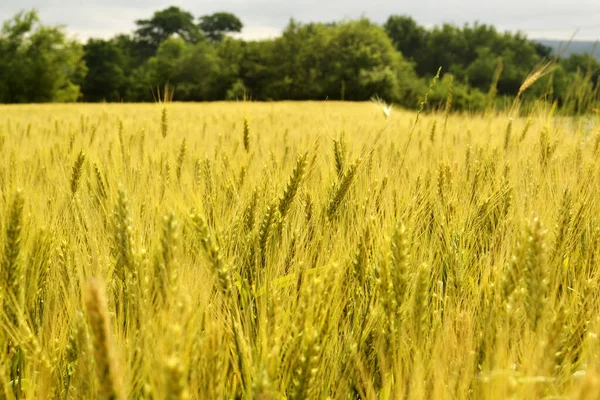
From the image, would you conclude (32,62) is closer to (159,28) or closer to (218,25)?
(159,28)

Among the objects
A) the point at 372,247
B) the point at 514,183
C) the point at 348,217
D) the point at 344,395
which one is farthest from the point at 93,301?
the point at 514,183

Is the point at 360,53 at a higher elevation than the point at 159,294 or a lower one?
higher

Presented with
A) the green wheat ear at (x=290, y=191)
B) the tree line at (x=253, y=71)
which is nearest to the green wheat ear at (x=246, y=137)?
the green wheat ear at (x=290, y=191)

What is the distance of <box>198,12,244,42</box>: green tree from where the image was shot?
75.2 m

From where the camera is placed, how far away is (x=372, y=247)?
3.84 feet

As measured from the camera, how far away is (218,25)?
7581 cm

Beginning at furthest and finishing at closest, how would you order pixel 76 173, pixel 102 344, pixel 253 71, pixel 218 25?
pixel 218 25
pixel 253 71
pixel 76 173
pixel 102 344

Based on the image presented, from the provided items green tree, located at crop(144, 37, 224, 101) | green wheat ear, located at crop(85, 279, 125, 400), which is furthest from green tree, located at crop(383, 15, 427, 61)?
green wheat ear, located at crop(85, 279, 125, 400)

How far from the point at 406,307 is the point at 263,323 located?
29 centimetres

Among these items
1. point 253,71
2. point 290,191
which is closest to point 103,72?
point 253,71

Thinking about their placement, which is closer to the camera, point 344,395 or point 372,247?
point 344,395

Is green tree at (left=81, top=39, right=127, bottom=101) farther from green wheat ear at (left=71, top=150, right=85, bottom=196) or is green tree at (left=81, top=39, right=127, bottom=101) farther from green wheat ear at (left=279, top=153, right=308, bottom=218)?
green wheat ear at (left=279, top=153, right=308, bottom=218)

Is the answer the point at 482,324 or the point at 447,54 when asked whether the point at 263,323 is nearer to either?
the point at 482,324

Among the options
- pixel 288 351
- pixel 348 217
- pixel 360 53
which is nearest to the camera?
pixel 288 351
